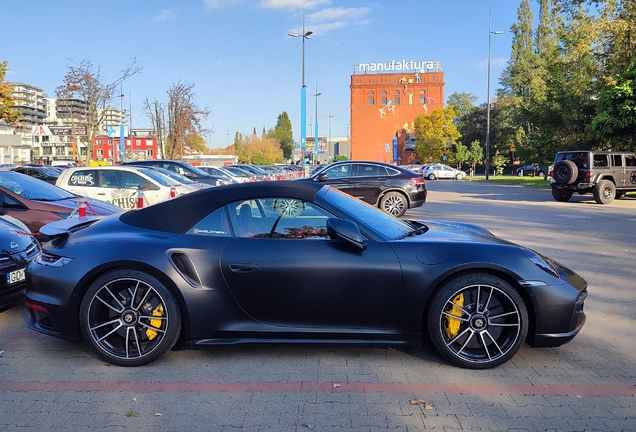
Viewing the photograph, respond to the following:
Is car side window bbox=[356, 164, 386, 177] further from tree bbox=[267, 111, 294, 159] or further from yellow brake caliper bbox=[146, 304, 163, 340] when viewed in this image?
tree bbox=[267, 111, 294, 159]

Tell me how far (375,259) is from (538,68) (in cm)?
5484

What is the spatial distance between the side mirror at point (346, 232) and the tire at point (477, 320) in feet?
2.28

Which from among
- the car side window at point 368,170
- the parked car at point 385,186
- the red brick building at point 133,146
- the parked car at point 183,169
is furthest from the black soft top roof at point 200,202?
the red brick building at point 133,146

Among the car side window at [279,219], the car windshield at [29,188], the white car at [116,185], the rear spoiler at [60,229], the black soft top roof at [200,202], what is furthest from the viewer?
the white car at [116,185]

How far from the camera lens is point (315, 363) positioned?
3922 millimetres

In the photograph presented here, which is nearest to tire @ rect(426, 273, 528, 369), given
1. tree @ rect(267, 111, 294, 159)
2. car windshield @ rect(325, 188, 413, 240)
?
car windshield @ rect(325, 188, 413, 240)

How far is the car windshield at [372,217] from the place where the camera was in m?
4.04

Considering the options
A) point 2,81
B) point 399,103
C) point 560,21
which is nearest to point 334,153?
point 399,103

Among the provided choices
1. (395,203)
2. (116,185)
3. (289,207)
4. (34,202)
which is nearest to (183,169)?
(116,185)

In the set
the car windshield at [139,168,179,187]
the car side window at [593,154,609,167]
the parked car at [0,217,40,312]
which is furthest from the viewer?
the car side window at [593,154,609,167]

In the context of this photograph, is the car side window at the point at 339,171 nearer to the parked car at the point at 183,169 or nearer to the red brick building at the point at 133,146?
the parked car at the point at 183,169

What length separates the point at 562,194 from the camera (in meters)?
19.4

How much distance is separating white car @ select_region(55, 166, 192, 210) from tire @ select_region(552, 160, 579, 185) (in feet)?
46.1

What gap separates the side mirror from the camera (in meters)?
3.71
